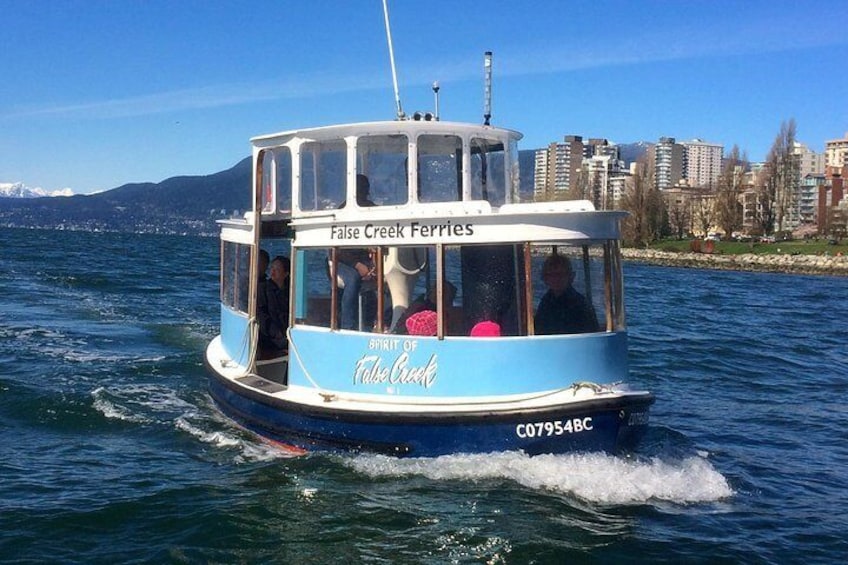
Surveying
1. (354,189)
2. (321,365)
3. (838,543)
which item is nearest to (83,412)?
(321,365)

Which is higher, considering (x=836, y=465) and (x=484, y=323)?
(x=484, y=323)

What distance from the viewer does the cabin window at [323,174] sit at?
1091 centimetres

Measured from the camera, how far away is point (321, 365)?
1062 centimetres

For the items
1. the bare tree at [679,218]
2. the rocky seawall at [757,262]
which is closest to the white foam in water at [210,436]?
the rocky seawall at [757,262]

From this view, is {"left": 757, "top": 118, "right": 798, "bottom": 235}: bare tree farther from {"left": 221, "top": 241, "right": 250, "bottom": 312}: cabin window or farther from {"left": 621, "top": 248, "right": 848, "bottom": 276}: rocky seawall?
{"left": 221, "top": 241, "right": 250, "bottom": 312}: cabin window

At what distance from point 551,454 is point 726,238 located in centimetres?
9841

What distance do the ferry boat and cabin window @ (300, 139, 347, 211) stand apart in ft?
0.06

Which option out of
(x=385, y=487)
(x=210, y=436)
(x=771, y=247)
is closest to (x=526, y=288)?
(x=385, y=487)

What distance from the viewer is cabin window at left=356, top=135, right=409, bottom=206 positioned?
10852 millimetres

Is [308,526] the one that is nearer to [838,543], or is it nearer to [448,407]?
[448,407]

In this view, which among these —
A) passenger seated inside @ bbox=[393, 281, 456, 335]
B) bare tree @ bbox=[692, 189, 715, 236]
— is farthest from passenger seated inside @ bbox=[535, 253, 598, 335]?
bare tree @ bbox=[692, 189, 715, 236]

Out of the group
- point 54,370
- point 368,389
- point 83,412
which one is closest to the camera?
point 368,389

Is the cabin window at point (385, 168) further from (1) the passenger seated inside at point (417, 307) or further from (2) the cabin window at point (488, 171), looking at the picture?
(1) the passenger seated inside at point (417, 307)

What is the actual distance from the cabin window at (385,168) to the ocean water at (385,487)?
3190mm
